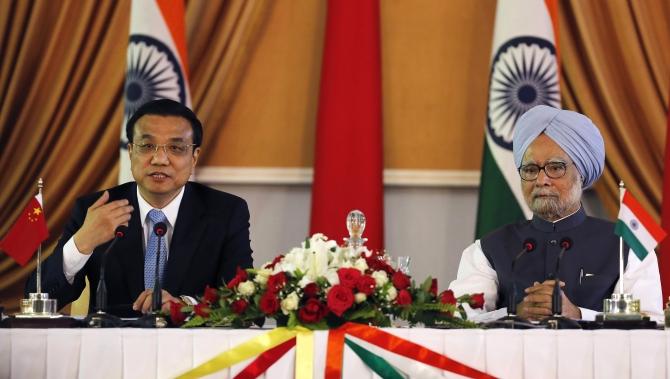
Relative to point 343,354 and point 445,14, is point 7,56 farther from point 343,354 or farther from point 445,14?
point 343,354

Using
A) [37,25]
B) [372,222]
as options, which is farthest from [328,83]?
[37,25]

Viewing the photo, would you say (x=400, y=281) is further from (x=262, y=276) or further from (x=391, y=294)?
(x=262, y=276)

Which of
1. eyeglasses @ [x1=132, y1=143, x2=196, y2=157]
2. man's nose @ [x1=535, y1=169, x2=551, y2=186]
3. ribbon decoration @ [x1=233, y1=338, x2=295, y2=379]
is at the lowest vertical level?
ribbon decoration @ [x1=233, y1=338, x2=295, y2=379]

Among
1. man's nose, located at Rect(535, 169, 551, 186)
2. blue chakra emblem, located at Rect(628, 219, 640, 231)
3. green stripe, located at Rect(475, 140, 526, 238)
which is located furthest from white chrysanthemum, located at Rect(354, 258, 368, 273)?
green stripe, located at Rect(475, 140, 526, 238)

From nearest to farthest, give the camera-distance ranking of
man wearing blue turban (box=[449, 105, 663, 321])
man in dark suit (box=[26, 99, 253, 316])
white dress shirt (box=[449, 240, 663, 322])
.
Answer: white dress shirt (box=[449, 240, 663, 322]), man wearing blue turban (box=[449, 105, 663, 321]), man in dark suit (box=[26, 99, 253, 316])

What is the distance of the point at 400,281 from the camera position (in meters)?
3.11

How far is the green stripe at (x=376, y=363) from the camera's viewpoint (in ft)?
9.59

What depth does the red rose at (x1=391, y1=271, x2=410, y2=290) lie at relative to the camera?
310 cm

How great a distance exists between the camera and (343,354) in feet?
9.67

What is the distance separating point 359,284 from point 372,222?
2.79m

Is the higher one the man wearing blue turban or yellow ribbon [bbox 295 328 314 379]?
the man wearing blue turban

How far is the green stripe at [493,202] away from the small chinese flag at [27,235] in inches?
103

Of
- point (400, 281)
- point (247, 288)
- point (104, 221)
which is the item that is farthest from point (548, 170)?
point (104, 221)

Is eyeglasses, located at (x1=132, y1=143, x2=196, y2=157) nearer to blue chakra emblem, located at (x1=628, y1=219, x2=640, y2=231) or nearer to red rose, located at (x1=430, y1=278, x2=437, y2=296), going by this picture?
red rose, located at (x1=430, y1=278, x2=437, y2=296)
